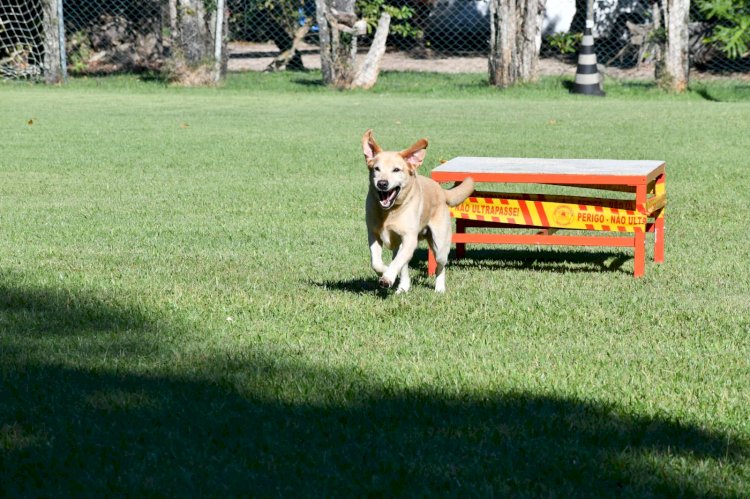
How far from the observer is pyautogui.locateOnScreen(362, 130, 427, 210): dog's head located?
18.6 ft

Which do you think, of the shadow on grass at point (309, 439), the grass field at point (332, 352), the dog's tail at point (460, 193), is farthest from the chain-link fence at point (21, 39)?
the shadow on grass at point (309, 439)

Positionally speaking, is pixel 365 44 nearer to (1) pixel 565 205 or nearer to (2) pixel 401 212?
(1) pixel 565 205

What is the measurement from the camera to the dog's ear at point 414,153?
5867 mm

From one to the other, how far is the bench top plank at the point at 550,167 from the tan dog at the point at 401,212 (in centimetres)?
72

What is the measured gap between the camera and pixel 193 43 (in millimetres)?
21016

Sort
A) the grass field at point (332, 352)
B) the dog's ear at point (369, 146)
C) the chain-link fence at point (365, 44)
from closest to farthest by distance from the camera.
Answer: the grass field at point (332, 352), the dog's ear at point (369, 146), the chain-link fence at point (365, 44)

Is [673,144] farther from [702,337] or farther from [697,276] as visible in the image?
[702,337]

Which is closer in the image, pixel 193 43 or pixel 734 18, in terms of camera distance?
pixel 734 18

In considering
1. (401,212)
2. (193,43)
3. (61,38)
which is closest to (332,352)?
(401,212)

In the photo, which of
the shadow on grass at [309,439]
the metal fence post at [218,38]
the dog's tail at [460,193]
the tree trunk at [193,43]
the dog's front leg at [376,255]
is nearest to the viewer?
the shadow on grass at [309,439]

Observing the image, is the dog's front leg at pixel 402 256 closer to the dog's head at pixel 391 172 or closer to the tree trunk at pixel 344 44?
the dog's head at pixel 391 172

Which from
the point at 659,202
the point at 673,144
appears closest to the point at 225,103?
the point at 673,144

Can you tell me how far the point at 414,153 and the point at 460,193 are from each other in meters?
0.83

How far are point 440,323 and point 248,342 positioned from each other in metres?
0.96
